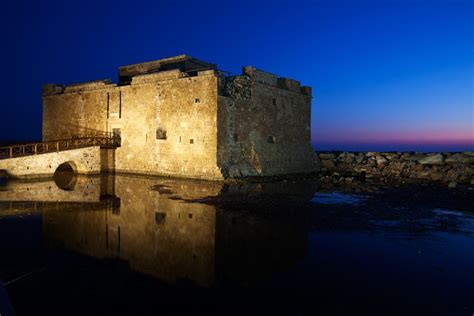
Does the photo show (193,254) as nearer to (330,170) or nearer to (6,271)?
(6,271)

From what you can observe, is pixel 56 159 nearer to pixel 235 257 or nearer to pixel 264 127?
pixel 264 127

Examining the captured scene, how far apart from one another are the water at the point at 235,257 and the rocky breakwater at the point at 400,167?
339 inches

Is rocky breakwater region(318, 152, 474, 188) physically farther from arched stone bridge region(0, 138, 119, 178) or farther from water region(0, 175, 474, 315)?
arched stone bridge region(0, 138, 119, 178)

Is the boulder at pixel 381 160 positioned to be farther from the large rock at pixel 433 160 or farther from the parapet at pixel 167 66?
the parapet at pixel 167 66

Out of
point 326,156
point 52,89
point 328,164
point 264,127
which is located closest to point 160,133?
point 264,127

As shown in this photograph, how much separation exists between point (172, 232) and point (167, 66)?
18.1 m

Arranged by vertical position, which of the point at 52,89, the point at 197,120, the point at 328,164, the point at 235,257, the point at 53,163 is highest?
the point at 52,89

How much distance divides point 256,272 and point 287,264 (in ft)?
2.32

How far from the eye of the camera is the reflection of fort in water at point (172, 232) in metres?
5.67

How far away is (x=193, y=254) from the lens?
621 centimetres

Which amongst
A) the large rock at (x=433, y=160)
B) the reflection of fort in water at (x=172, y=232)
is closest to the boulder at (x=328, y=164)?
the large rock at (x=433, y=160)

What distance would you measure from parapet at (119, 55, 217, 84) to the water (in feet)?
44.3

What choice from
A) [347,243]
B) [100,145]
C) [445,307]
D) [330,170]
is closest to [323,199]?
[347,243]

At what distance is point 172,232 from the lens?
7.66 m
